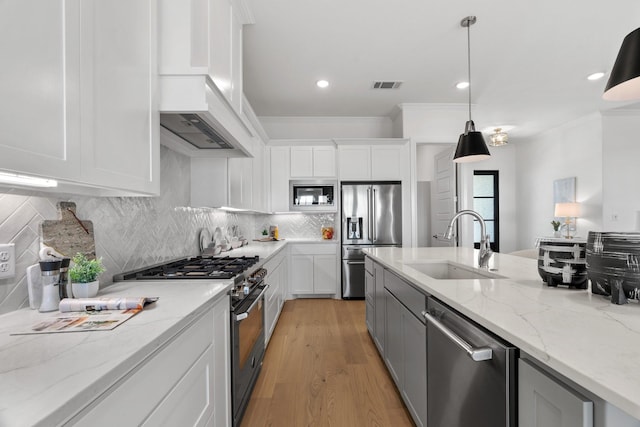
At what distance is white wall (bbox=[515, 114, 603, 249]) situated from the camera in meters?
5.00

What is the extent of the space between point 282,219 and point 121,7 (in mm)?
4053

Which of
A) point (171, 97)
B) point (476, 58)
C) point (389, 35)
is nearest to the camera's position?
point (171, 97)

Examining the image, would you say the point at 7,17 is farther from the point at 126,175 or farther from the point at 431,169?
the point at 431,169

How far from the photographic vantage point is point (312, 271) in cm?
457

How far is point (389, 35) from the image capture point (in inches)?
113

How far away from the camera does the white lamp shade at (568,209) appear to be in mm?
5133

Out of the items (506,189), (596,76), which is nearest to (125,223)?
(596,76)

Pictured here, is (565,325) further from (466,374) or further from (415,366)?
(415,366)

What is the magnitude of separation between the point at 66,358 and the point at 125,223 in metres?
1.14

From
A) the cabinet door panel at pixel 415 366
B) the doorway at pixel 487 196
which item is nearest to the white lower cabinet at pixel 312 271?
the cabinet door panel at pixel 415 366

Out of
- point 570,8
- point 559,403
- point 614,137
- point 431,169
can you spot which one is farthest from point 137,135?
point 614,137

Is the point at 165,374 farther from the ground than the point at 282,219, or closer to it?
closer to it

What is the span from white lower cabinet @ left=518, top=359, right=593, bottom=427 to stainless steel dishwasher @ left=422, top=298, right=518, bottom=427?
0.04m

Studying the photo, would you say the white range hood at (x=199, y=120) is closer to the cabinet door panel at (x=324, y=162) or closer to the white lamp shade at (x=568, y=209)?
the cabinet door panel at (x=324, y=162)
